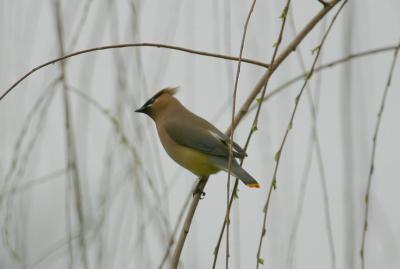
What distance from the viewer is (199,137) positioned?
11.9 ft

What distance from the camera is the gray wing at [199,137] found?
11.0ft

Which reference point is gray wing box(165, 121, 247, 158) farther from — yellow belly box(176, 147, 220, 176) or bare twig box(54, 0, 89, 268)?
bare twig box(54, 0, 89, 268)

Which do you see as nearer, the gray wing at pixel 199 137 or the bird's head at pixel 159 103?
the gray wing at pixel 199 137

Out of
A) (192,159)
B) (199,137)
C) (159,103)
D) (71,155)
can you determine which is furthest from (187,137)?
(71,155)

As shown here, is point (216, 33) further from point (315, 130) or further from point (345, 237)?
point (345, 237)

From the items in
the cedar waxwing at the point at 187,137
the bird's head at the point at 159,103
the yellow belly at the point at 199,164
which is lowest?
the yellow belly at the point at 199,164

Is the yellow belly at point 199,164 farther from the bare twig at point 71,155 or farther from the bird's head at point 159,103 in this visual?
the bare twig at point 71,155

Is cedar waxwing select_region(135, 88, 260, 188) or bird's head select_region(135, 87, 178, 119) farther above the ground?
bird's head select_region(135, 87, 178, 119)

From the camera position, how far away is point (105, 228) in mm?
2072

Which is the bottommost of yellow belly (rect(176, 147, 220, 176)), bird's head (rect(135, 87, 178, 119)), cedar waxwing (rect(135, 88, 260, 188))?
yellow belly (rect(176, 147, 220, 176))

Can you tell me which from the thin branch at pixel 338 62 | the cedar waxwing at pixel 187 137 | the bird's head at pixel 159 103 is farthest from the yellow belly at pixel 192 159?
the thin branch at pixel 338 62

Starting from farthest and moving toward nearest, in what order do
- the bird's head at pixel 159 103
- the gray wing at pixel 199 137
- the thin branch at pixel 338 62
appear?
1. the bird's head at pixel 159 103
2. the gray wing at pixel 199 137
3. the thin branch at pixel 338 62

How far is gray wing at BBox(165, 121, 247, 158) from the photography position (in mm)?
3352

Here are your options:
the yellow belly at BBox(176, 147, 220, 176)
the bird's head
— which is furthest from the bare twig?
the bird's head
